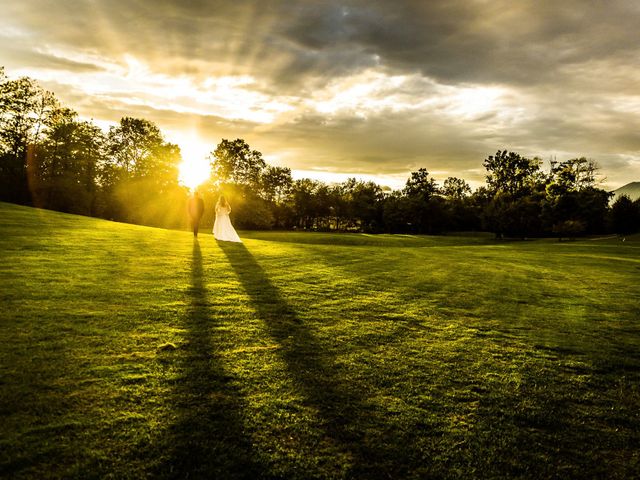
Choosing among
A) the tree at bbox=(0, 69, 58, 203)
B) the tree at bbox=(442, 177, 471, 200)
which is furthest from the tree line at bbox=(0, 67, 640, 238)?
the tree at bbox=(442, 177, 471, 200)

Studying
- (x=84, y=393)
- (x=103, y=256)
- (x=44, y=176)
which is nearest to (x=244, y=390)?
(x=84, y=393)

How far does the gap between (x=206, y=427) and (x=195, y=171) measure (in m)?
83.0

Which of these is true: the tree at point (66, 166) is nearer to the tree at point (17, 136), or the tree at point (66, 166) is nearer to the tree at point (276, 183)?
the tree at point (17, 136)

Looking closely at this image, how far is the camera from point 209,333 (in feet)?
23.1

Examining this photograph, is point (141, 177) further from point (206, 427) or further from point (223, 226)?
point (206, 427)

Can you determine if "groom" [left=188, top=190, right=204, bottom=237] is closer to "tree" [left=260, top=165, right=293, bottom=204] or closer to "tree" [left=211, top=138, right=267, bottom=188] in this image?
"tree" [left=211, top=138, right=267, bottom=188]

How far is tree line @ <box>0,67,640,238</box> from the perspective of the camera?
5969 cm

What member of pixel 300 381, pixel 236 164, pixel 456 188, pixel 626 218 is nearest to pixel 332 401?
pixel 300 381

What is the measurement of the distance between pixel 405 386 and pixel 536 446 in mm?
1749

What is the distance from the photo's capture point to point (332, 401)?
4.95 meters

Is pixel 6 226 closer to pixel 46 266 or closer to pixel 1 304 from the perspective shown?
pixel 46 266

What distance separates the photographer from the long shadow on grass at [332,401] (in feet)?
12.9

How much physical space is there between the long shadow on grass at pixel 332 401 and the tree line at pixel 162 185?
65520 mm

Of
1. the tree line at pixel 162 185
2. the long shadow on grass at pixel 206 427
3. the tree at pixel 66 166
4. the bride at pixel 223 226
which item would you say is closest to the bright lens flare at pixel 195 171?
the tree line at pixel 162 185
